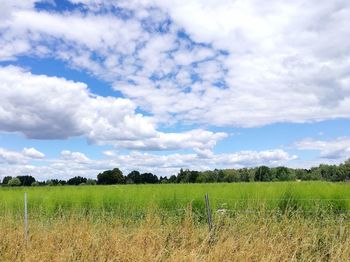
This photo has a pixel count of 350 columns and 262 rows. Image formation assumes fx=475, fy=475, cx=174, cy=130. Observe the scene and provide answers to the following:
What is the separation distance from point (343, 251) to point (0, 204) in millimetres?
12894

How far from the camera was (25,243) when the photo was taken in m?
8.00

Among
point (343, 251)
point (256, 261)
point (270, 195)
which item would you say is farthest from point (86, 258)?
point (270, 195)

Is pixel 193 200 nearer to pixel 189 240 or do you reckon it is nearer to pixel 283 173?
pixel 189 240

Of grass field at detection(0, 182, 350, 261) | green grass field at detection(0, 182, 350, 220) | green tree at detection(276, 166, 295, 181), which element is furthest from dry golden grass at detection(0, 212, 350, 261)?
green tree at detection(276, 166, 295, 181)

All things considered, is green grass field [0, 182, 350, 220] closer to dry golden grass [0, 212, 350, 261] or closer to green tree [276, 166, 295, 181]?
dry golden grass [0, 212, 350, 261]

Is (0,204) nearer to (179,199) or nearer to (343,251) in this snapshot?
(179,199)

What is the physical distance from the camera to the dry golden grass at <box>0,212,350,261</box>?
6.22 meters

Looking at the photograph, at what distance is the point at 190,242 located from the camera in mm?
7062

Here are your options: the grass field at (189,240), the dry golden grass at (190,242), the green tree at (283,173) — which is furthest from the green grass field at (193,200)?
the green tree at (283,173)

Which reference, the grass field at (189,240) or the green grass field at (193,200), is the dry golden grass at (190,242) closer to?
the grass field at (189,240)

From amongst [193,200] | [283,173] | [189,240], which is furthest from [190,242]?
[283,173]

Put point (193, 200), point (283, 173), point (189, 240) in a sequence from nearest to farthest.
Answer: point (189, 240), point (193, 200), point (283, 173)

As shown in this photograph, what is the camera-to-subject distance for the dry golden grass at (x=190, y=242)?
20.4 ft

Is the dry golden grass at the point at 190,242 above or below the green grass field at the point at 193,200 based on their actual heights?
below
